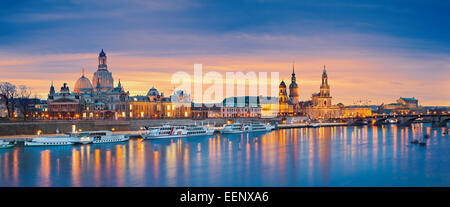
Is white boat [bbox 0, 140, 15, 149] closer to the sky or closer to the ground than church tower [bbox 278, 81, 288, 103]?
closer to the ground

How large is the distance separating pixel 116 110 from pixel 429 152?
5724cm

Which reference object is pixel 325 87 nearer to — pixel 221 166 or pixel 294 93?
pixel 294 93

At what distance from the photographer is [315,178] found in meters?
28.1

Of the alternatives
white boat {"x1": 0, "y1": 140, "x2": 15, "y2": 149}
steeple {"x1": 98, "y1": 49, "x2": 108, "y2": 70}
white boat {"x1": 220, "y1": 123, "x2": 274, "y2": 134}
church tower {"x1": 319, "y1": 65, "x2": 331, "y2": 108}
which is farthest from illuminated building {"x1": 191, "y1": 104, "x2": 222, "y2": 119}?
white boat {"x1": 0, "y1": 140, "x2": 15, "y2": 149}

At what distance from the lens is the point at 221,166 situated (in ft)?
107

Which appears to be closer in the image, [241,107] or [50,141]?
[50,141]

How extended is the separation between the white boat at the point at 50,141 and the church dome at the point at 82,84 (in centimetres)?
5145

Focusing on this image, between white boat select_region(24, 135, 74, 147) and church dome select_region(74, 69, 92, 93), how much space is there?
2026 inches

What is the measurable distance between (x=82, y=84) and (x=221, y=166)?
232ft

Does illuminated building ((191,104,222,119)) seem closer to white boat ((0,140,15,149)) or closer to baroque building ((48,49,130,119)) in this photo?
baroque building ((48,49,130,119))

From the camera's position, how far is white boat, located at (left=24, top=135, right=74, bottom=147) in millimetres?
43144

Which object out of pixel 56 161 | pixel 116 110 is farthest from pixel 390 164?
pixel 116 110

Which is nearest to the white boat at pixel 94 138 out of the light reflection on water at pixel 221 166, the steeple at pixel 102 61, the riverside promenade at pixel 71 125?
the light reflection on water at pixel 221 166

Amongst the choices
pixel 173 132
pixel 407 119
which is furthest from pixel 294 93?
pixel 173 132
